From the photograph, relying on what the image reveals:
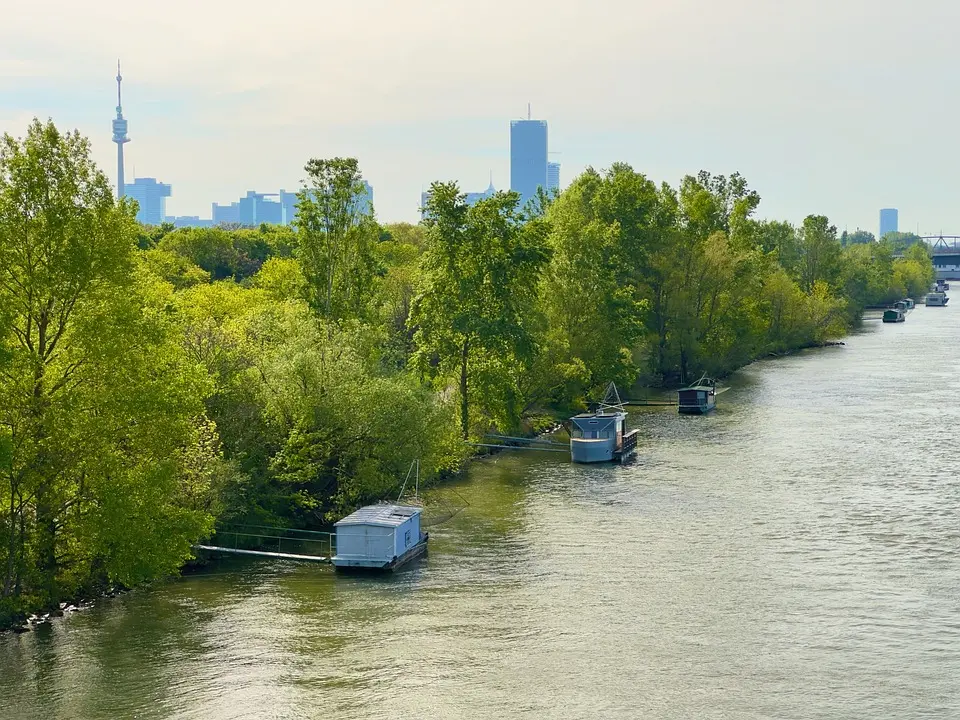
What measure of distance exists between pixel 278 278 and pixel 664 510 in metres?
46.9

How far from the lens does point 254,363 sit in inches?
2185

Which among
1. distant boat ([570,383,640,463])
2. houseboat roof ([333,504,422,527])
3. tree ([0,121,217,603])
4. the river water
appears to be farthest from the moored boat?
distant boat ([570,383,640,463])

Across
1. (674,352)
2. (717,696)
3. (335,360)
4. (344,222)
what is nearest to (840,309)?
(674,352)

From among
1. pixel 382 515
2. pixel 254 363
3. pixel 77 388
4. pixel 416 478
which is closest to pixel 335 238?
pixel 254 363

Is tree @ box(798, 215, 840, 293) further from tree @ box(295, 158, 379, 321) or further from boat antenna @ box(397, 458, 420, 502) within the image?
boat antenna @ box(397, 458, 420, 502)

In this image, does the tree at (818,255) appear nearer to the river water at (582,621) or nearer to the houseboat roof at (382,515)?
the river water at (582,621)

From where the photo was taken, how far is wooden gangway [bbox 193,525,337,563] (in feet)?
158

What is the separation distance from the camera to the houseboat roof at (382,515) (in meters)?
46.1

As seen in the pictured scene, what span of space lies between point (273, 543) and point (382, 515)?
19.5 ft

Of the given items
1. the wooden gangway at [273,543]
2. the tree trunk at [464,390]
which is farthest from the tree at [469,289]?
the wooden gangway at [273,543]

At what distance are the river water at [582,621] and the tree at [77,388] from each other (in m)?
2.79

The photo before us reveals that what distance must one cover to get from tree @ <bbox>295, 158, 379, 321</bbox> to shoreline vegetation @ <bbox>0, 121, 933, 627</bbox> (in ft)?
0.43

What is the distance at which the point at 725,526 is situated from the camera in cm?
5303

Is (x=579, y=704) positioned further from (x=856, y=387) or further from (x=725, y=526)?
(x=856, y=387)
